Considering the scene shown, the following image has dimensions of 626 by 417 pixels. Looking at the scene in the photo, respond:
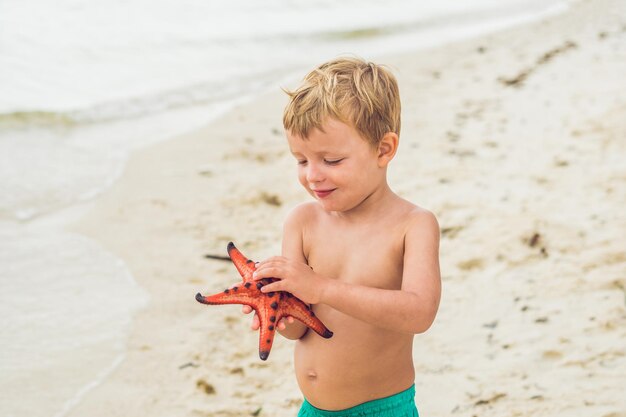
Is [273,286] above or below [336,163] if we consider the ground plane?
below

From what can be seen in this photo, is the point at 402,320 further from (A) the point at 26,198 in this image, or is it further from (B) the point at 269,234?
(A) the point at 26,198

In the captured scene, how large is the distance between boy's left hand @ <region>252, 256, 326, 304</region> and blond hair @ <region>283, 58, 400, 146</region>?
380 millimetres

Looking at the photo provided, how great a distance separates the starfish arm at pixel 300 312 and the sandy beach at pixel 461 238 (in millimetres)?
1372

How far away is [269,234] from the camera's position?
557cm

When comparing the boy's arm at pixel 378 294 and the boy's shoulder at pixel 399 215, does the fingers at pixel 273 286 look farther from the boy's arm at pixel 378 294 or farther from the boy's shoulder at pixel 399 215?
the boy's shoulder at pixel 399 215

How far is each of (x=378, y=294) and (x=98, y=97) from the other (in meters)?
8.25

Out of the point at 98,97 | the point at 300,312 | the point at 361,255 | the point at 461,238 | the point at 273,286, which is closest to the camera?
the point at 273,286

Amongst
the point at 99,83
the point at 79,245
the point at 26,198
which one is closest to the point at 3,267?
the point at 79,245

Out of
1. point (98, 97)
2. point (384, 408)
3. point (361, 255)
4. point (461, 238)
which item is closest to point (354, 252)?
point (361, 255)

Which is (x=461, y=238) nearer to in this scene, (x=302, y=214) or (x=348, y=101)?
(x=302, y=214)

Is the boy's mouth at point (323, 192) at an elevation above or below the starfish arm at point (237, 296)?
above

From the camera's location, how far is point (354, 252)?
2.63m

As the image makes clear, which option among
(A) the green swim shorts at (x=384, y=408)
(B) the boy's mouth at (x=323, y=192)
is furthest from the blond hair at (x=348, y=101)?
(A) the green swim shorts at (x=384, y=408)

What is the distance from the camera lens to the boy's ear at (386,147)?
8.15ft
